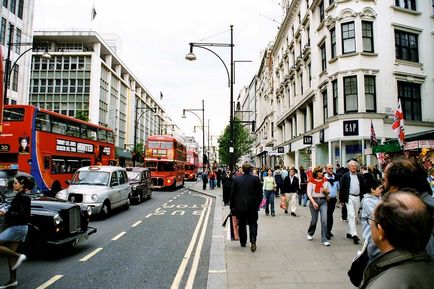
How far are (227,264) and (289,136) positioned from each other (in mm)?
28018

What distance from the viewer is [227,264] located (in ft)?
20.0

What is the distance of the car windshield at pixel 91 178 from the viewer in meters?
12.4

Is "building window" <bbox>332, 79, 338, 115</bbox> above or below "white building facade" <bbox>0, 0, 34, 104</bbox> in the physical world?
below

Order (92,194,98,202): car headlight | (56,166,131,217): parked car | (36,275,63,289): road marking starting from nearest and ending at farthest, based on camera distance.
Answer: (36,275,63,289): road marking → (56,166,131,217): parked car → (92,194,98,202): car headlight

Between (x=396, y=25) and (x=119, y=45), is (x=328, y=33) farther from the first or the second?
(x=119, y=45)

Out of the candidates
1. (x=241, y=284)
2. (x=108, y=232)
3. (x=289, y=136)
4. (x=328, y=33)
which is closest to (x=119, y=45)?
(x=289, y=136)

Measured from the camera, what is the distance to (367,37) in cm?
1933

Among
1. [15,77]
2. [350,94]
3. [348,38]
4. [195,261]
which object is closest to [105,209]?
[195,261]

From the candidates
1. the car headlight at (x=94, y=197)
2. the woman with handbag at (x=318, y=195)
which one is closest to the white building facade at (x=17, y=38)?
the car headlight at (x=94, y=197)

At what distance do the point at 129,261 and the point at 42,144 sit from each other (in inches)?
468

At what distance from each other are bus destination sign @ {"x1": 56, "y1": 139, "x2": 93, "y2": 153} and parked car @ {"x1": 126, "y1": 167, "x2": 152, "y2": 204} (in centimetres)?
330

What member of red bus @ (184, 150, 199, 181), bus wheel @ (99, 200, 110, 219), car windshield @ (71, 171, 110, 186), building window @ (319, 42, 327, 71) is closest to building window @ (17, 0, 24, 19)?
red bus @ (184, 150, 199, 181)

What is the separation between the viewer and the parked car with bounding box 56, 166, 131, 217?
1131 cm

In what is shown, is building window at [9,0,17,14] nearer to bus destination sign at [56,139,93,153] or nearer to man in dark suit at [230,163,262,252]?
bus destination sign at [56,139,93,153]
